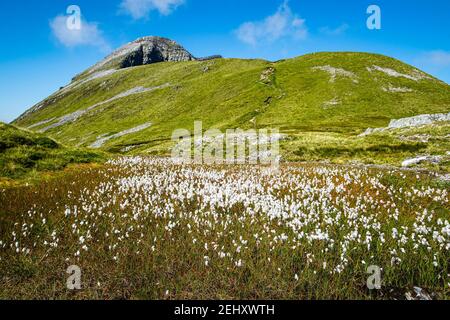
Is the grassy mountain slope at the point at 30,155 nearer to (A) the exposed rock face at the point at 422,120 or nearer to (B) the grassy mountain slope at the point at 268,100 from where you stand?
(B) the grassy mountain slope at the point at 268,100

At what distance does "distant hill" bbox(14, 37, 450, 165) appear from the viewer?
81250 mm

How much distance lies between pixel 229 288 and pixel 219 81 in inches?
5056

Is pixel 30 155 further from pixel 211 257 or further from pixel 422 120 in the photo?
pixel 422 120

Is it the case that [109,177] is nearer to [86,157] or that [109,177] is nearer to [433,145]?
A: [86,157]

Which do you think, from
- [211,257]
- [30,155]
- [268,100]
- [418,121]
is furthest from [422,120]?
[211,257]

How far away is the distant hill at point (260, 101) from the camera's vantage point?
267ft

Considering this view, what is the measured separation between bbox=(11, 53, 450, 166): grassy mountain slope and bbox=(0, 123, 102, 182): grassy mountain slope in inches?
1379

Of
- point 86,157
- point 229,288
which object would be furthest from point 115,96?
point 229,288

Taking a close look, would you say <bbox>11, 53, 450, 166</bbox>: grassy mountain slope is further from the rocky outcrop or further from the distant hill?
Result: the rocky outcrop

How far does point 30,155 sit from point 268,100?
86.4 meters

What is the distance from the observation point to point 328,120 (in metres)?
77.6

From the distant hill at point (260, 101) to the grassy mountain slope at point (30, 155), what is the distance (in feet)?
92.2

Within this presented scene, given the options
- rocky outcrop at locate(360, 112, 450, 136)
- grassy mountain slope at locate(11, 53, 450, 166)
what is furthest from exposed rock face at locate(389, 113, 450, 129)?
grassy mountain slope at locate(11, 53, 450, 166)

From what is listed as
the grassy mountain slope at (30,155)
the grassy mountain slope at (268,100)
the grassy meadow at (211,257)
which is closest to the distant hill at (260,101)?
the grassy mountain slope at (268,100)
